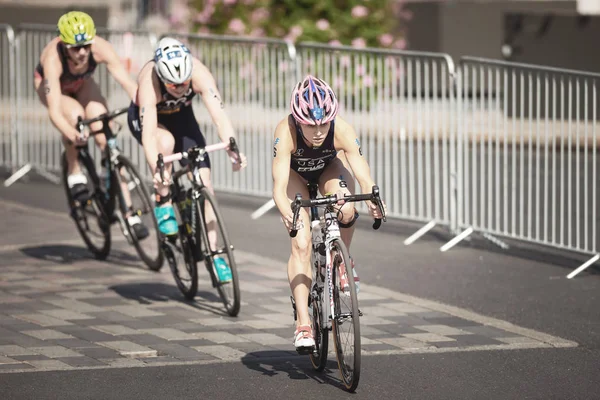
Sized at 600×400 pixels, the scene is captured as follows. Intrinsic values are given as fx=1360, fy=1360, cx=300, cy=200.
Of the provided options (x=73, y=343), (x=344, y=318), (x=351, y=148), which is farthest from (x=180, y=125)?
(x=344, y=318)

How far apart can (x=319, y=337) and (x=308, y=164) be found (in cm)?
101

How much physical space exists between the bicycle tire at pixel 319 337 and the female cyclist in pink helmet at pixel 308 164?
0.06m

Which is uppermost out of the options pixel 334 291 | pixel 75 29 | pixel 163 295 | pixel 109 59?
pixel 75 29

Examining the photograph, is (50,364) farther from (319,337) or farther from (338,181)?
(338,181)

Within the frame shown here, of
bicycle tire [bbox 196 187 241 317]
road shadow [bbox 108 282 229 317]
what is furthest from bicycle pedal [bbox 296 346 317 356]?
road shadow [bbox 108 282 229 317]

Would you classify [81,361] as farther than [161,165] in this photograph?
No

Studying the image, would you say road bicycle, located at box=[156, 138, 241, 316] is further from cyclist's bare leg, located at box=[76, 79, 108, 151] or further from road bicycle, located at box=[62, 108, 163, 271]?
cyclist's bare leg, located at box=[76, 79, 108, 151]

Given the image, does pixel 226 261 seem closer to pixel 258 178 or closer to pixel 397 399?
pixel 397 399

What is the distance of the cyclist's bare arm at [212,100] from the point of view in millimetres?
9711

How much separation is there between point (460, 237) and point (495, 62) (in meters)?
1.62

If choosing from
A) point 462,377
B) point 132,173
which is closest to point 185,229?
point 132,173

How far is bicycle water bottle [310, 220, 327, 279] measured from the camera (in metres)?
7.61

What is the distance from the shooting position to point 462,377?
7.65 m

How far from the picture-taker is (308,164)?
7.90 metres
